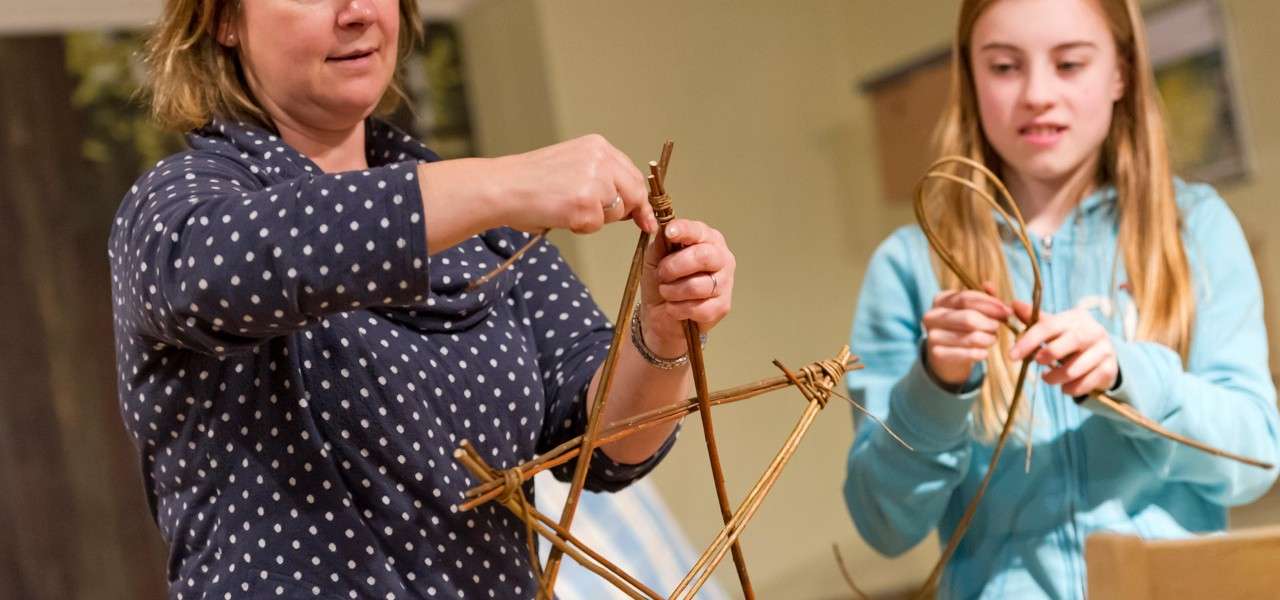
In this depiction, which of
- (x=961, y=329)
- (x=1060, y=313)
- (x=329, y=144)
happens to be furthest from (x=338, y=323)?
(x=1060, y=313)

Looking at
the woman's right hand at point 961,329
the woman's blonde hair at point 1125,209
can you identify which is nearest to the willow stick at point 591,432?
the woman's right hand at point 961,329

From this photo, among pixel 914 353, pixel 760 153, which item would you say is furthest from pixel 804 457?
pixel 914 353

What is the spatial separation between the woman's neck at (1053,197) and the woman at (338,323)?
1.75 feet

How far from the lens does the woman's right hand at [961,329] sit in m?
1.05

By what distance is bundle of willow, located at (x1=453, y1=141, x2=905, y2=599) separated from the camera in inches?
23.0

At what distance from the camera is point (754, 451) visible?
254 centimetres

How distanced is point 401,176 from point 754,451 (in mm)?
1999

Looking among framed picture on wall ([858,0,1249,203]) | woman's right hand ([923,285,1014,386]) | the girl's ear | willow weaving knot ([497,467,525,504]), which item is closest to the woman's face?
willow weaving knot ([497,467,525,504])

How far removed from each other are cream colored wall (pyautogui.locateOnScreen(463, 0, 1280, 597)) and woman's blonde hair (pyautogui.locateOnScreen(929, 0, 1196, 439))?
1.18 meters

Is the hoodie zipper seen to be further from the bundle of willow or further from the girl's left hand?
the bundle of willow

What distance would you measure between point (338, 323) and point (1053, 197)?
0.76m

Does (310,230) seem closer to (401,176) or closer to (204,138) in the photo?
(401,176)

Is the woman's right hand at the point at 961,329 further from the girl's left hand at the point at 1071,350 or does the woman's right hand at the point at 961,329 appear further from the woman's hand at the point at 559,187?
the woman's hand at the point at 559,187

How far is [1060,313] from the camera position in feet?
3.66
